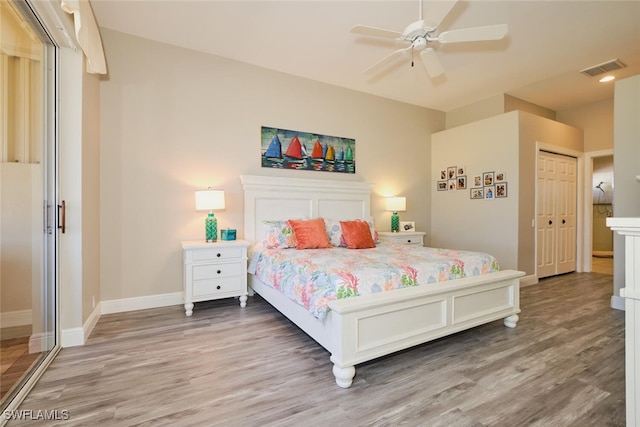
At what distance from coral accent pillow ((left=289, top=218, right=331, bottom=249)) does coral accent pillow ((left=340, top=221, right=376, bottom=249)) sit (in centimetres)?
24

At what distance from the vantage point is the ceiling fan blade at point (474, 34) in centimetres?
226

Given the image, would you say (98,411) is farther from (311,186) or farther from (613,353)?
(613,353)

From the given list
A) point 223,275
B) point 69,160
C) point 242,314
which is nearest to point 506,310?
point 242,314

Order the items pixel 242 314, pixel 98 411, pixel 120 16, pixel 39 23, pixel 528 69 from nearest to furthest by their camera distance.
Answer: pixel 98 411 → pixel 39 23 → pixel 120 16 → pixel 242 314 → pixel 528 69

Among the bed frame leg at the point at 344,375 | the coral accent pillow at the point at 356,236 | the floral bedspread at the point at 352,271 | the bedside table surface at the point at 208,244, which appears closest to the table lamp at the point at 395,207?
the coral accent pillow at the point at 356,236

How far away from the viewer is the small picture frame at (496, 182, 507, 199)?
4.31 meters

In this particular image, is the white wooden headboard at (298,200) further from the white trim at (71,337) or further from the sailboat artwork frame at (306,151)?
the white trim at (71,337)

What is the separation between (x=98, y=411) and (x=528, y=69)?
218 inches

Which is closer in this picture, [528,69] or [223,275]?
[223,275]

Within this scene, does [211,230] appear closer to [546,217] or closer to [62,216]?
[62,216]

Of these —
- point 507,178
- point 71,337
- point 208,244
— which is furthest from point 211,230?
point 507,178

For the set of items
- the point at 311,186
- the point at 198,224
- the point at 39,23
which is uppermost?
the point at 39,23

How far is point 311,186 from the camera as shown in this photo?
161 inches

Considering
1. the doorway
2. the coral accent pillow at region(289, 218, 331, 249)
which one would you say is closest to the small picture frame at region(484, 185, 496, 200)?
the coral accent pillow at region(289, 218, 331, 249)
